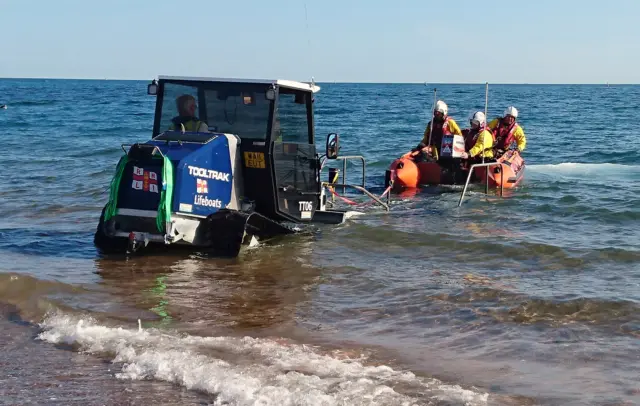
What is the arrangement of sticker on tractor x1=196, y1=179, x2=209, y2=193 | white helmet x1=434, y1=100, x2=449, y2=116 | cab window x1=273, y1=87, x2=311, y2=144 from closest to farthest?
sticker on tractor x1=196, y1=179, x2=209, y2=193, cab window x1=273, y1=87, x2=311, y2=144, white helmet x1=434, y1=100, x2=449, y2=116

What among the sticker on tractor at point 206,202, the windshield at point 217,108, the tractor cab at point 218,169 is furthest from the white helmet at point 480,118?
the sticker on tractor at point 206,202

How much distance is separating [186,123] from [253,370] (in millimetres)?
4691

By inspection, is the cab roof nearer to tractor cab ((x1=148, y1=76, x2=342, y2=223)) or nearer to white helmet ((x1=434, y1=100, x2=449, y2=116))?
tractor cab ((x1=148, y1=76, x2=342, y2=223))

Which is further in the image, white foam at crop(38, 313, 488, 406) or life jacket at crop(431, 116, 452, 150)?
life jacket at crop(431, 116, 452, 150)

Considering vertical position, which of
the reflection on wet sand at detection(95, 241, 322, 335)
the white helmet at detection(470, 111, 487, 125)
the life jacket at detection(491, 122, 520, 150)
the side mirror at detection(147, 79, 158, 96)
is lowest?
the reflection on wet sand at detection(95, 241, 322, 335)

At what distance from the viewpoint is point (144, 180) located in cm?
879

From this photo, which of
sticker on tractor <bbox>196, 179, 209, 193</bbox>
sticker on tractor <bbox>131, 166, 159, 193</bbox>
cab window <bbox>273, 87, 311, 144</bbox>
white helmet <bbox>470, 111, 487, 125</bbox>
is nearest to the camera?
sticker on tractor <bbox>131, 166, 159, 193</bbox>

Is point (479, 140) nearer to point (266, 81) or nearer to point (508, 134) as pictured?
point (508, 134)

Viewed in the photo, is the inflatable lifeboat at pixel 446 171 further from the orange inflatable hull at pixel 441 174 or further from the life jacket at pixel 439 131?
the life jacket at pixel 439 131

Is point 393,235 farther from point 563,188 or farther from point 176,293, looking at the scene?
point 563,188

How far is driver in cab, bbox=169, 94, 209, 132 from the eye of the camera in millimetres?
9797

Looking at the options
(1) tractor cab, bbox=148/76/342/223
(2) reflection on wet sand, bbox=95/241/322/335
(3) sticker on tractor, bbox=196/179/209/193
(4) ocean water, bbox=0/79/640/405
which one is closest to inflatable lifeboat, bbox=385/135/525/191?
(4) ocean water, bbox=0/79/640/405

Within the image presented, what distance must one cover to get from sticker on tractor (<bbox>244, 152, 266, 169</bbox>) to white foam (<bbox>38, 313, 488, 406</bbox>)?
11.0ft

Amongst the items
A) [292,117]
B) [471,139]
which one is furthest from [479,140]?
[292,117]
